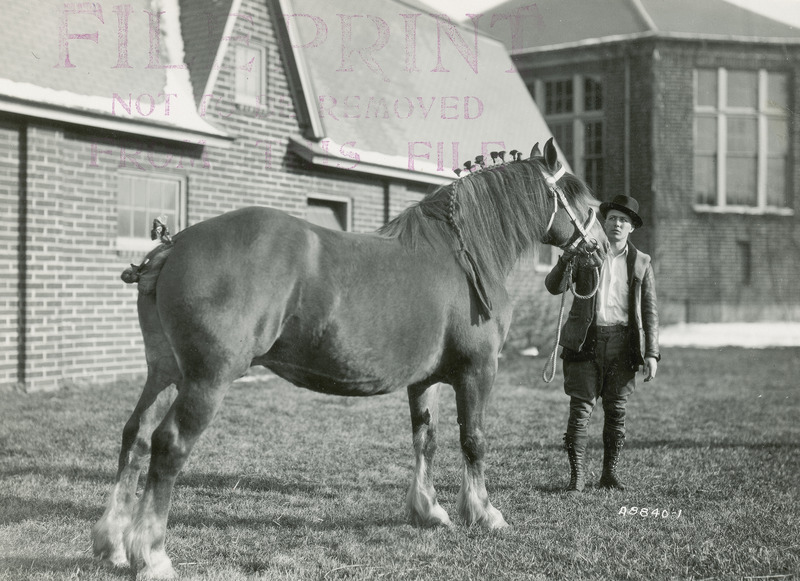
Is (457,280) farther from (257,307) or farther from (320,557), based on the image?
(320,557)

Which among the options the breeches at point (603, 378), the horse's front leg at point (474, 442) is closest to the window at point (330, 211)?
the breeches at point (603, 378)

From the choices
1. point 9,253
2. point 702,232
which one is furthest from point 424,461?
point 702,232

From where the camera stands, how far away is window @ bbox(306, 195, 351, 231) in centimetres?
1192

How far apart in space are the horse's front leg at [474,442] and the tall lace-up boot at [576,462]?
1196mm

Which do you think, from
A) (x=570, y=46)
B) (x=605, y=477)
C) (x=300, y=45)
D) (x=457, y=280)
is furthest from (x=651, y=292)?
(x=570, y=46)

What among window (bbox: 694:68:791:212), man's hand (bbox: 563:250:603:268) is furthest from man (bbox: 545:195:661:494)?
window (bbox: 694:68:791:212)

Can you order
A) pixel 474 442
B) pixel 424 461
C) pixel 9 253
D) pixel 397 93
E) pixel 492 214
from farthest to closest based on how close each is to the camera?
pixel 397 93, pixel 9 253, pixel 424 461, pixel 492 214, pixel 474 442

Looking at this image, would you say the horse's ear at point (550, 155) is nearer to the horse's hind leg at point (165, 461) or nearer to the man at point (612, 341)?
the man at point (612, 341)

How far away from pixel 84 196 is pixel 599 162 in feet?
56.8

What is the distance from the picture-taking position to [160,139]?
966 cm

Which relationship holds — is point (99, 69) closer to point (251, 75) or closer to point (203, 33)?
point (203, 33)

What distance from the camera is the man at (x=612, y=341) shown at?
217 inches

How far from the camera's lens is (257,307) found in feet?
11.2

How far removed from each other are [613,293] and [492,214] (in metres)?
1.75
